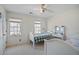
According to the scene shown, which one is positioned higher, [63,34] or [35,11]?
[35,11]

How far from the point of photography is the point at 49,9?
4.02 feet

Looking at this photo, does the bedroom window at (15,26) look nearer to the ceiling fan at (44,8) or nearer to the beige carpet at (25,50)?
the beige carpet at (25,50)

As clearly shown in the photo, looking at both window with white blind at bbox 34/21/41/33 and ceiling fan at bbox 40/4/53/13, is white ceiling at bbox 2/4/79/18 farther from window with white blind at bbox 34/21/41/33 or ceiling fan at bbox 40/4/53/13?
window with white blind at bbox 34/21/41/33

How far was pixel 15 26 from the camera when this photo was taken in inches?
49.1

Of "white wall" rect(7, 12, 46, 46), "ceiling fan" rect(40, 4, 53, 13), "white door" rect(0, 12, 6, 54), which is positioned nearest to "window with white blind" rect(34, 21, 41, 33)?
"white wall" rect(7, 12, 46, 46)

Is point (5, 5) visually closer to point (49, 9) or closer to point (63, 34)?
point (49, 9)

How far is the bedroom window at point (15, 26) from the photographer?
1210mm

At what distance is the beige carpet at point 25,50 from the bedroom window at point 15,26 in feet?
0.72

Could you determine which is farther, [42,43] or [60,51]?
Result: [42,43]

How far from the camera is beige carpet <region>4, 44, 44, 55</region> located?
1203 millimetres

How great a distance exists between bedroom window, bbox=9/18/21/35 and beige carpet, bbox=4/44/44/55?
0.22m

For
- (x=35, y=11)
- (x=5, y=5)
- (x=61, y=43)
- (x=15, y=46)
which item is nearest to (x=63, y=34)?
(x=61, y=43)
